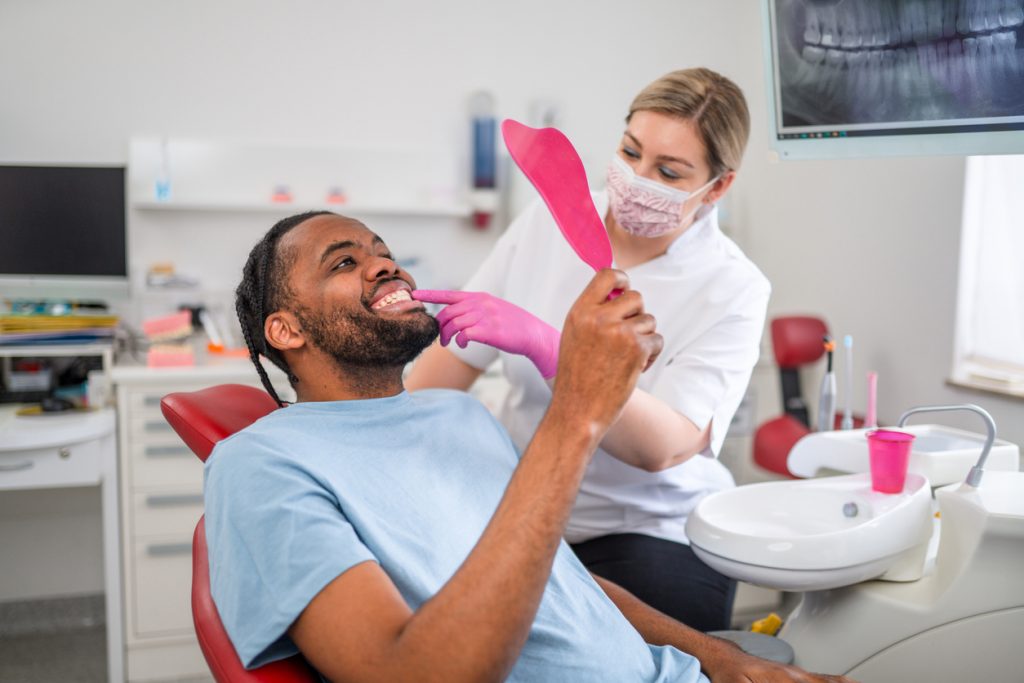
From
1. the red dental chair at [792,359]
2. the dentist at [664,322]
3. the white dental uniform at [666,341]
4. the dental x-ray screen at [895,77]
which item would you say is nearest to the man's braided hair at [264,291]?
the dentist at [664,322]

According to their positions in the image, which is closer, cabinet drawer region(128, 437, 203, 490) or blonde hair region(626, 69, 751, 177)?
blonde hair region(626, 69, 751, 177)

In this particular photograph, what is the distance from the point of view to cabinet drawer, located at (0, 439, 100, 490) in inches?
95.9

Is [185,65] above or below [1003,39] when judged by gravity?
above

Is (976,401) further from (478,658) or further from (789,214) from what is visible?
(478,658)

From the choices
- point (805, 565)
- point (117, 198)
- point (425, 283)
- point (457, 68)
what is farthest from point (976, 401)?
point (117, 198)

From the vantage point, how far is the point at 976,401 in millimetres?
2625

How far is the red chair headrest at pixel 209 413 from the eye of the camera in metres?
1.27

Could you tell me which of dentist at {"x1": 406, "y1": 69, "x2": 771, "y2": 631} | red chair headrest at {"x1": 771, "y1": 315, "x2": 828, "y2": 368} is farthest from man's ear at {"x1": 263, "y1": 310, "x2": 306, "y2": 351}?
red chair headrest at {"x1": 771, "y1": 315, "x2": 828, "y2": 368}

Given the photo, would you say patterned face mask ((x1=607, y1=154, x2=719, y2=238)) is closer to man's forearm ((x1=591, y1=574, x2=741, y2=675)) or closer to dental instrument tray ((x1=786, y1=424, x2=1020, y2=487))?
dental instrument tray ((x1=786, y1=424, x2=1020, y2=487))

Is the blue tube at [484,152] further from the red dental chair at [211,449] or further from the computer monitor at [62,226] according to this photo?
the red dental chair at [211,449]

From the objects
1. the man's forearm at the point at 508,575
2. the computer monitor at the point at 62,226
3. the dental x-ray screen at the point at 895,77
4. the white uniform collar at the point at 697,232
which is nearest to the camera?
the man's forearm at the point at 508,575

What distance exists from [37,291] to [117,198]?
53 centimetres

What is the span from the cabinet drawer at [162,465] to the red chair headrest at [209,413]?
1.45 metres

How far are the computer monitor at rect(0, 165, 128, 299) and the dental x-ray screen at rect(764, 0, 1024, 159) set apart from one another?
2.35 meters
